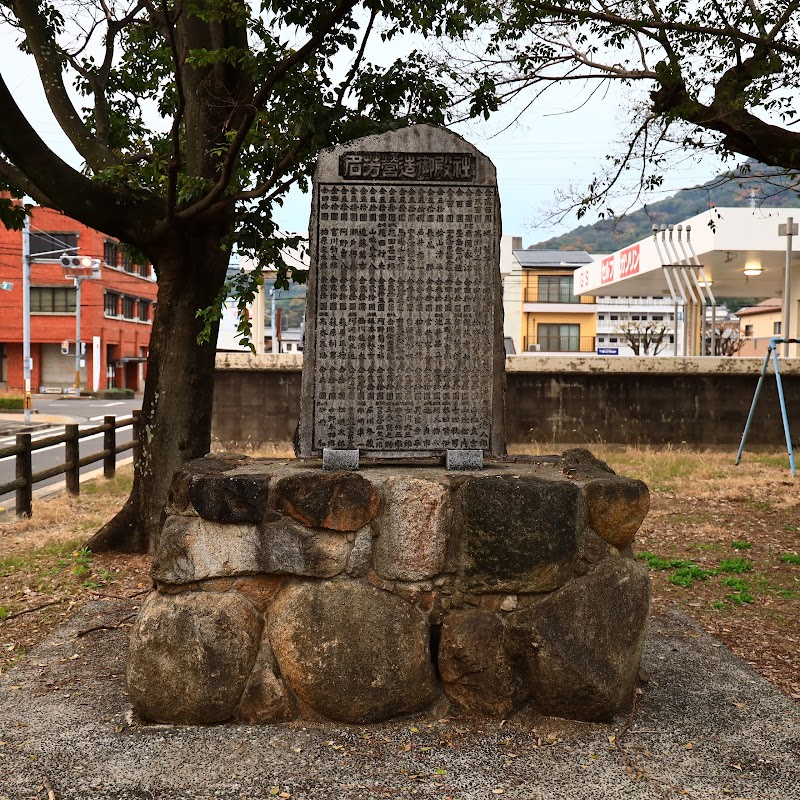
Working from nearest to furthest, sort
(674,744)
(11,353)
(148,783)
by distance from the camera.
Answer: (148,783) → (674,744) → (11,353)

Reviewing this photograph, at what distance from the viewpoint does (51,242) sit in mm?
38656

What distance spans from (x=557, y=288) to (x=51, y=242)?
2897cm

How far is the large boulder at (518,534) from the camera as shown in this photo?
407 centimetres

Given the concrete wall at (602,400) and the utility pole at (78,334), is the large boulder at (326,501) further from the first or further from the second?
the utility pole at (78,334)

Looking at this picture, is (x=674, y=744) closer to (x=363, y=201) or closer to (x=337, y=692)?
(x=337, y=692)

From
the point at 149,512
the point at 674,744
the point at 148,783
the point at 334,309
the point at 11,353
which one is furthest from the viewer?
the point at 11,353

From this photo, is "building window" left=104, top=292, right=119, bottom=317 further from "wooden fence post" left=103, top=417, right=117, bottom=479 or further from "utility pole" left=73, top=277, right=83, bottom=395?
"wooden fence post" left=103, top=417, right=117, bottom=479

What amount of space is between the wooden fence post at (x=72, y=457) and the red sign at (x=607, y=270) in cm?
2037

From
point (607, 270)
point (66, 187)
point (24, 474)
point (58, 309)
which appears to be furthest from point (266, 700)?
point (58, 309)

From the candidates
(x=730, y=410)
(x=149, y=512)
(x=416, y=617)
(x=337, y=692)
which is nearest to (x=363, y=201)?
(x=416, y=617)

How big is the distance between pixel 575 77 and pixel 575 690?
713cm

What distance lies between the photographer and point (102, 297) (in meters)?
41.0

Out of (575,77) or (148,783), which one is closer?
(148,783)

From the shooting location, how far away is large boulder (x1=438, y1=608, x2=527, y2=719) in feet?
13.2
